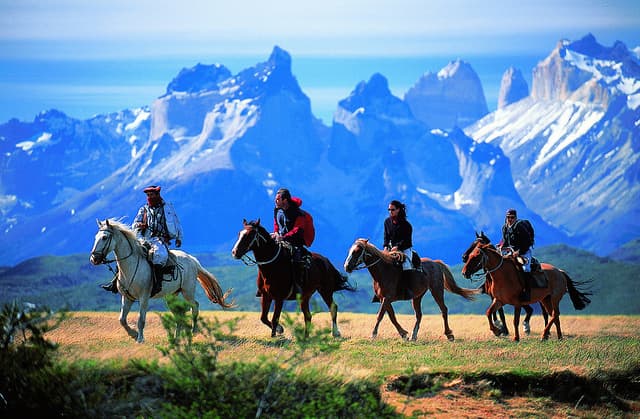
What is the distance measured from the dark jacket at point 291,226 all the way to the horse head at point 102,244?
15.9 feet

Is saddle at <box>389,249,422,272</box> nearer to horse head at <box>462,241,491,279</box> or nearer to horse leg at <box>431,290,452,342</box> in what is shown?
horse leg at <box>431,290,452,342</box>

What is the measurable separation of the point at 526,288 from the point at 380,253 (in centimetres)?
467

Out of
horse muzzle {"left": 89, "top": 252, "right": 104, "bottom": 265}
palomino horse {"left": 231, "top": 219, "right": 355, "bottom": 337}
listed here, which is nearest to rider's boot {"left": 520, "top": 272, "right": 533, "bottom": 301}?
palomino horse {"left": 231, "top": 219, "right": 355, "bottom": 337}

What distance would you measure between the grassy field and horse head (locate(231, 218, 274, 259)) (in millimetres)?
2389

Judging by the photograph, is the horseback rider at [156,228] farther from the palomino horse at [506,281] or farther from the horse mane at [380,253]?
the palomino horse at [506,281]

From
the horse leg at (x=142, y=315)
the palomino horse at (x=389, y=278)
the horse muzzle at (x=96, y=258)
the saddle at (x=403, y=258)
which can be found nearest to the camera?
the horse muzzle at (x=96, y=258)

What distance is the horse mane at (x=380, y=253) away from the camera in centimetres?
2651

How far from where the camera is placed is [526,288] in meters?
28.0

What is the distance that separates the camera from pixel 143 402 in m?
17.0

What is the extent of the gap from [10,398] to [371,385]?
7073mm

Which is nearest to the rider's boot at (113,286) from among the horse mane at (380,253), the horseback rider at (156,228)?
the horseback rider at (156,228)

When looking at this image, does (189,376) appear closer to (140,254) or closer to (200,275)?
(140,254)

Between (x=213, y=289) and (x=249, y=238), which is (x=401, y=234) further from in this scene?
(x=213, y=289)

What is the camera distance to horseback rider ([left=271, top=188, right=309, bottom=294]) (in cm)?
2641
